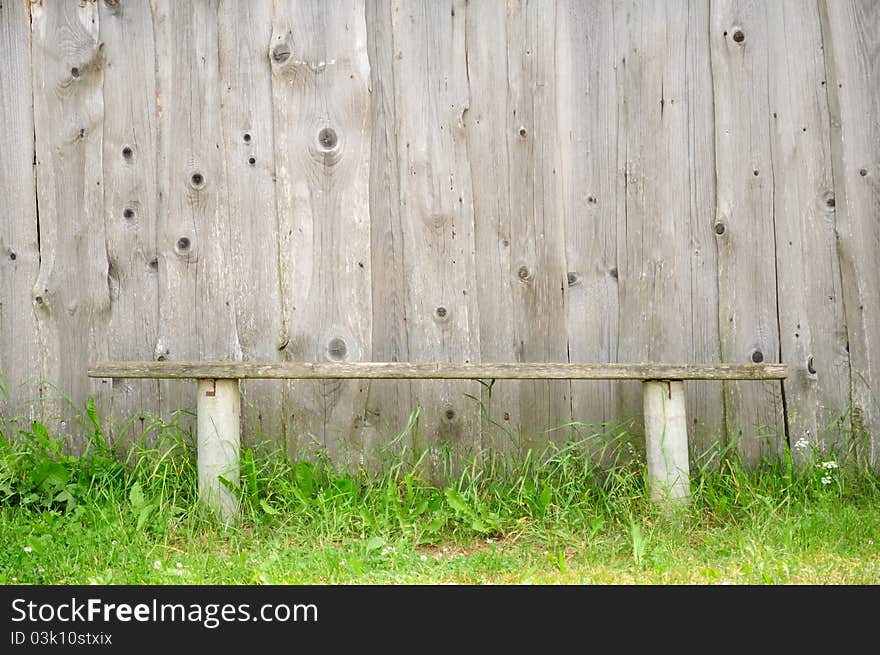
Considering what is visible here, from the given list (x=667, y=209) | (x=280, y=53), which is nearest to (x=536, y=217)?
(x=667, y=209)

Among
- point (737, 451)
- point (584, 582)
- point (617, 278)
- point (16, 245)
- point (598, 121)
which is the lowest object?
point (584, 582)

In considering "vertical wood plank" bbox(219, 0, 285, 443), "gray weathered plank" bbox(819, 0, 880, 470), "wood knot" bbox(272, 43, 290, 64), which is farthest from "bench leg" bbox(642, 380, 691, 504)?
"wood knot" bbox(272, 43, 290, 64)

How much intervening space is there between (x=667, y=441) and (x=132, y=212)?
2.42 m

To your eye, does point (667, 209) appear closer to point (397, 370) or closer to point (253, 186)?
point (397, 370)

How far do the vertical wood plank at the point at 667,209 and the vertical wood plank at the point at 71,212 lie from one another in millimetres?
2262

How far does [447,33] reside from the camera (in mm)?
3639

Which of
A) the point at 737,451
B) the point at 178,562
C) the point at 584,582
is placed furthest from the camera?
the point at 737,451

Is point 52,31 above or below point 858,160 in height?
above

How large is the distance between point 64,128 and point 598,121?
2304mm

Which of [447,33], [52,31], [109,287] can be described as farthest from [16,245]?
[447,33]

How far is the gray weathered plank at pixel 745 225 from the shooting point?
3.64 metres

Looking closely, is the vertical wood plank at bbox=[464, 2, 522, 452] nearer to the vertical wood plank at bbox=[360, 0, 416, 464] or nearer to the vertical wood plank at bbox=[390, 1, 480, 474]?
the vertical wood plank at bbox=[390, 1, 480, 474]

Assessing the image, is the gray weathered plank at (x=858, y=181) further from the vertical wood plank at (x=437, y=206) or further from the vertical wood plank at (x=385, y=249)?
the vertical wood plank at (x=385, y=249)

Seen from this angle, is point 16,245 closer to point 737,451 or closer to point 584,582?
point 584,582
